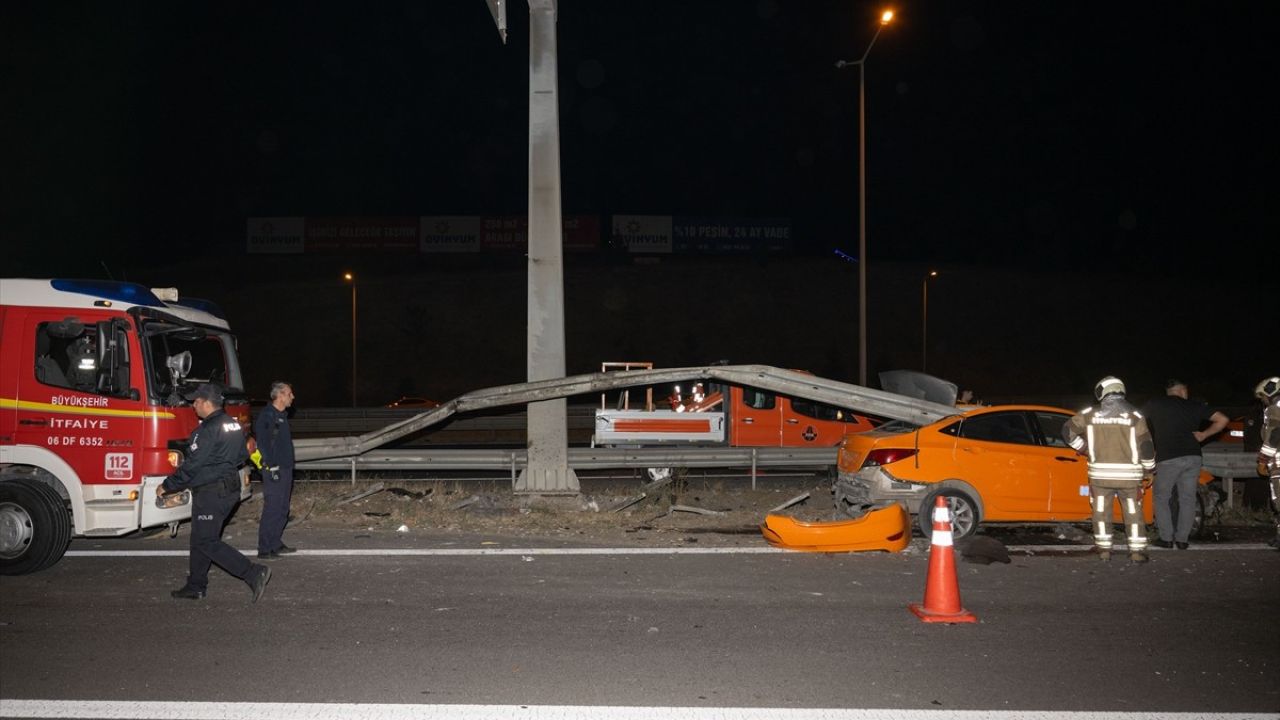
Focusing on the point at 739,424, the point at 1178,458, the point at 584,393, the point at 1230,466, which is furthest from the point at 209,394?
the point at 1230,466

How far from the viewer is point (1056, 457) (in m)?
9.51

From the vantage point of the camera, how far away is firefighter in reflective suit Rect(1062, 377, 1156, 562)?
8.63 meters

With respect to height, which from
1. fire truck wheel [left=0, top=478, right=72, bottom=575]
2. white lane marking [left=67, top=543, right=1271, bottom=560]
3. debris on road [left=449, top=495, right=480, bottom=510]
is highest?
fire truck wheel [left=0, top=478, right=72, bottom=575]

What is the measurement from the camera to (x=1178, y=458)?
913 centimetres

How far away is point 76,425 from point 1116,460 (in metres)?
9.76

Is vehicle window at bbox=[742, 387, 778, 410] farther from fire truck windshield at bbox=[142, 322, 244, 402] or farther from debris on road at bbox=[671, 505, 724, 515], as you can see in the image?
fire truck windshield at bbox=[142, 322, 244, 402]

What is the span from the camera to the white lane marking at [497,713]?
478 cm

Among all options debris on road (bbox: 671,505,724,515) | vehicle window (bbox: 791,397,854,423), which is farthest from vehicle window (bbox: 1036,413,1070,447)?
vehicle window (bbox: 791,397,854,423)

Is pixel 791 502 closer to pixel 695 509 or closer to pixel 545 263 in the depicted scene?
pixel 695 509

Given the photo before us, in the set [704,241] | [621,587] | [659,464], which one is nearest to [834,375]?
[704,241]

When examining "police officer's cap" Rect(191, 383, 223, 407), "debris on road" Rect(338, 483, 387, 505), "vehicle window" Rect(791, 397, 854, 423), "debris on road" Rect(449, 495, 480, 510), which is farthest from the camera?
"vehicle window" Rect(791, 397, 854, 423)

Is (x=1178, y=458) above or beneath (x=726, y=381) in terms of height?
beneath

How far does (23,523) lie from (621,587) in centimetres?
533

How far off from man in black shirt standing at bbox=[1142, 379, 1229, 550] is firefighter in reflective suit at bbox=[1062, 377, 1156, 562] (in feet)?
1.58
